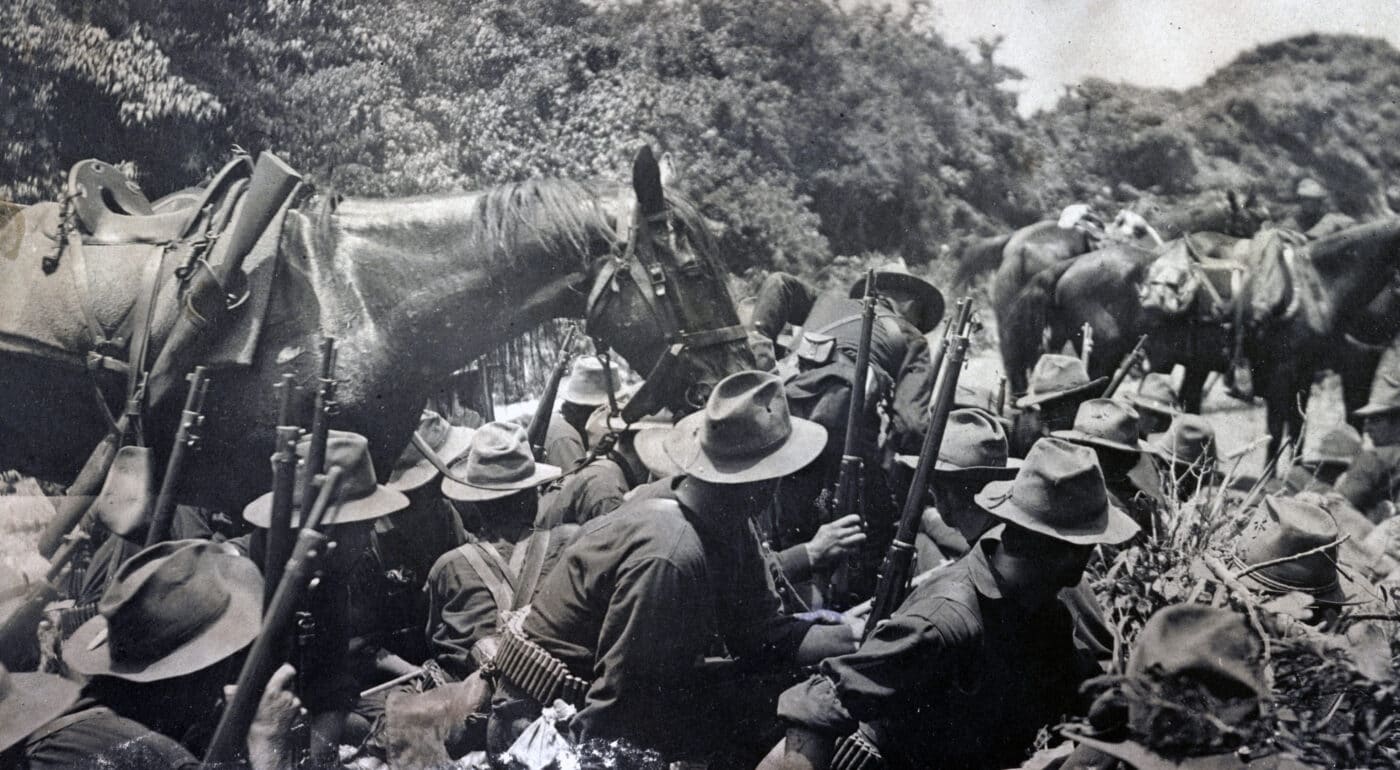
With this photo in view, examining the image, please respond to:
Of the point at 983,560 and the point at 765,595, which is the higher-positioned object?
the point at 983,560

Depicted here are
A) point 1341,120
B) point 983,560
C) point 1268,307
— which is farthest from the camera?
point 1268,307

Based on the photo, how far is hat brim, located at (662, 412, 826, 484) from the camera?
8.88 feet

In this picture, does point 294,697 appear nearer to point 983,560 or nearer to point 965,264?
point 983,560

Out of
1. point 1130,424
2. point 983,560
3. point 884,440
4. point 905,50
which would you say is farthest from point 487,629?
point 905,50

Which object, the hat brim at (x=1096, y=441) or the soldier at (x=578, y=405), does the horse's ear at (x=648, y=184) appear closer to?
the soldier at (x=578, y=405)

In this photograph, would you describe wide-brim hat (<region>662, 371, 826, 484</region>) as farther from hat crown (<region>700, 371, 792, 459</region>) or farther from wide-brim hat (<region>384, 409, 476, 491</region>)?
wide-brim hat (<region>384, 409, 476, 491</region>)

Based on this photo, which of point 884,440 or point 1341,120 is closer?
point 884,440

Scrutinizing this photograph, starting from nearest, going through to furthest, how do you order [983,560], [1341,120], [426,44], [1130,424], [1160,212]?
[983,560] < [1130,424] < [426,44] < [1341,120] < [1160,212]

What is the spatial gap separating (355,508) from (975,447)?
234cm

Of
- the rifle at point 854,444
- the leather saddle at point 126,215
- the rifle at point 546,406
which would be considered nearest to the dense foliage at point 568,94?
the leather saddle at point 126,215

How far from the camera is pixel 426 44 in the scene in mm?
4324

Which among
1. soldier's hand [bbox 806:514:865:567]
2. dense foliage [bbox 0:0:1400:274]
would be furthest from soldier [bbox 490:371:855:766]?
dense foliage [bbox 0:0:1400:274]

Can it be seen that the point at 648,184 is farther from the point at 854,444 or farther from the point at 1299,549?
the point at 1299,549

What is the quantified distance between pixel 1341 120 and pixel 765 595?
21.5ft
